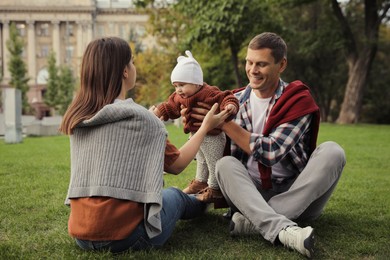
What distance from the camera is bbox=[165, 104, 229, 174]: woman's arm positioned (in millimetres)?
2658

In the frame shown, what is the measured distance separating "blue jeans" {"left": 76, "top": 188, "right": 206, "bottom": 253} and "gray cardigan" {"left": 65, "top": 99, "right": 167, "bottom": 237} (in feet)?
0.63

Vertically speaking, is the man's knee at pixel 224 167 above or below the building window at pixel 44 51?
below

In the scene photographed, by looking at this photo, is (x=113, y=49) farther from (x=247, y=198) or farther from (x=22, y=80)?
(x=22, y=80)

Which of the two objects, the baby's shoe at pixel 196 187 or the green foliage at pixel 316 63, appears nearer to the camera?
the baby's shoe at pixel 196 187

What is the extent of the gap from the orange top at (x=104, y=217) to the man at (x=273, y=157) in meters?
0.74

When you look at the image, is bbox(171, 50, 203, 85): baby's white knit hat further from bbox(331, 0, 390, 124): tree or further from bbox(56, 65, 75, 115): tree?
bbox(56, 65, 75, 115): tree

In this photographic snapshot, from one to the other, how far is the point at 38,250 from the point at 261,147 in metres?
1.54

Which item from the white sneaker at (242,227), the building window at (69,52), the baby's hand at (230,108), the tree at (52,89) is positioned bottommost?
the tree at (52,89)

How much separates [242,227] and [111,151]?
43.0 inches

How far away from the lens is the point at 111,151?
8.00 ft

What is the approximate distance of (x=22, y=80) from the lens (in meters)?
44.5

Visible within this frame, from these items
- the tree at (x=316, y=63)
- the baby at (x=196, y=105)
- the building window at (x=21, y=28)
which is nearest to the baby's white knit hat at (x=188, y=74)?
the baby at (x=196, y=105)

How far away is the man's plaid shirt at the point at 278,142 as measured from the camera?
2.93 meters

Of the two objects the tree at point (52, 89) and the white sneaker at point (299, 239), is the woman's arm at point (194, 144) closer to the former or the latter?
the white sneaker at point (299, 239)
